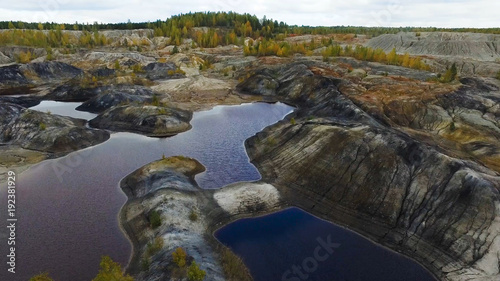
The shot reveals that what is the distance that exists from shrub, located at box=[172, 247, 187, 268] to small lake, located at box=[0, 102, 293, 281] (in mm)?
6422

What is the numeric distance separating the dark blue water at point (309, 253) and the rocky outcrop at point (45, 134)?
4027 centimetres

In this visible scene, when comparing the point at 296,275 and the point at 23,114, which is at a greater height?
the point at 23,114

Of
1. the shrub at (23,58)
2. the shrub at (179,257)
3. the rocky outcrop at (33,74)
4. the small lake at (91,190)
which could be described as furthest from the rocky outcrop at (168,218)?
the shrub at (23,58)

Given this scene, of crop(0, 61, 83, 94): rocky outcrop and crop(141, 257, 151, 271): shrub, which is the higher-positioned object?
crop(0, 61, 83, 94): rocky outcrop

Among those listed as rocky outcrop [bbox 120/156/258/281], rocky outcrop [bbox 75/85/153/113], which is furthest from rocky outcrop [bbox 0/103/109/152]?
rocky outcrop [bbox 120/156/258/281]

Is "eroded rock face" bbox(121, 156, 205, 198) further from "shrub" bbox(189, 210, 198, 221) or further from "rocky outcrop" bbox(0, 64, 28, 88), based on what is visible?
"rocky outcrop" bbox(0, 64, 28, 88)

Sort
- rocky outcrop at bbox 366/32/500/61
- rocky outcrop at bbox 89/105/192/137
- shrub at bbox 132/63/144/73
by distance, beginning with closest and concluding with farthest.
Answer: rocky outcrop at bbox 89/105/192/137 < rocky outcrop at bbox 366/32/500/61 < shrub at bbox 132/63/144/73

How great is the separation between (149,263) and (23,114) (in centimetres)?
5434

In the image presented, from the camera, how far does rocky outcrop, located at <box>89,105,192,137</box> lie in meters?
69.4

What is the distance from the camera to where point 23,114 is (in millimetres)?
63562

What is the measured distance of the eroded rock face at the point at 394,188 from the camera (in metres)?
31.5

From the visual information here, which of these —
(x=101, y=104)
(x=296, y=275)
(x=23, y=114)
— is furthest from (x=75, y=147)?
(x=296, y=275)

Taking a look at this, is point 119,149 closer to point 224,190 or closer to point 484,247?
Result: point 224,190

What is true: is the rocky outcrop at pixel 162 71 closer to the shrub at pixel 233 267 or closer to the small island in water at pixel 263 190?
the small island in water at pixel 263 190
